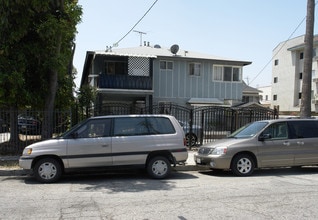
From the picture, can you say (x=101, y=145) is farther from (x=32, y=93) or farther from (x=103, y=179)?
(x=32, y=93)

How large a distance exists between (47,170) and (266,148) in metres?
6.12

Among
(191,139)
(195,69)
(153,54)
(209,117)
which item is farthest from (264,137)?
(195,69)

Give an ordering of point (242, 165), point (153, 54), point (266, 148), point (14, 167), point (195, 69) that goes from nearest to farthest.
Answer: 1. point (242, 165)
2. point (266, 148)
3. point (14, 167)
4. point (153, 54)
5. point (195, 69)

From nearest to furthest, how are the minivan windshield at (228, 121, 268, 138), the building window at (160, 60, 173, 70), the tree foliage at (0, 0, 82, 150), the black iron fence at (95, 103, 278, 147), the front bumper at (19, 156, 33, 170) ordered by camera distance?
1. the front bumper at (19, 156, 33, 170)
2. the minivan windshield at (228, 121, 268, 138)
3. the tree foliage at (0, 0, 82, 150)
4. the black iron fence at (95, 103, 278, 147)
5. the building window at (160, 60, 173, 70)

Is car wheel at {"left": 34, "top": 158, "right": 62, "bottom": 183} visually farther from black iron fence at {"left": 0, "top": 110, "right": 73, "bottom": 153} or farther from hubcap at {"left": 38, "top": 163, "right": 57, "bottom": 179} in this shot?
black iron fence at {"left": 0, "top": 110, "right": 73, "bottom": 153}

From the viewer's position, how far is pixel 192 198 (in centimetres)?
713

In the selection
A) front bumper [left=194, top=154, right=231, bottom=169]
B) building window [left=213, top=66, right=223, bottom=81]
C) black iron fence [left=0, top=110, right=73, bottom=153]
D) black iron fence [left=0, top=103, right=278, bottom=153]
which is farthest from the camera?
building window [left=213, top=66, right=223, bottom=81]

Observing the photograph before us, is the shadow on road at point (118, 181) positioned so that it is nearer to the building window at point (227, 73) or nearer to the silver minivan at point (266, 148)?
the silver minivan at point (266, 148)

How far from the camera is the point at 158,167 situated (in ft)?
31.2

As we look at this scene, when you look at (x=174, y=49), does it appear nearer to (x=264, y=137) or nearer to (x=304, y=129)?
(x=304, y=129)

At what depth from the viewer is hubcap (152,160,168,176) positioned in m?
9.48

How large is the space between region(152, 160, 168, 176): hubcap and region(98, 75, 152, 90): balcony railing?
17793 millimetres

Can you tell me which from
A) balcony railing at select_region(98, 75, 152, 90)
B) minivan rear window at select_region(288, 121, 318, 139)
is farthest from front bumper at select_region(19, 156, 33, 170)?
balcony railing at select_region(98, 75, 152, 90)

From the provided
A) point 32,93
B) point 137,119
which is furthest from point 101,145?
point 32,93
